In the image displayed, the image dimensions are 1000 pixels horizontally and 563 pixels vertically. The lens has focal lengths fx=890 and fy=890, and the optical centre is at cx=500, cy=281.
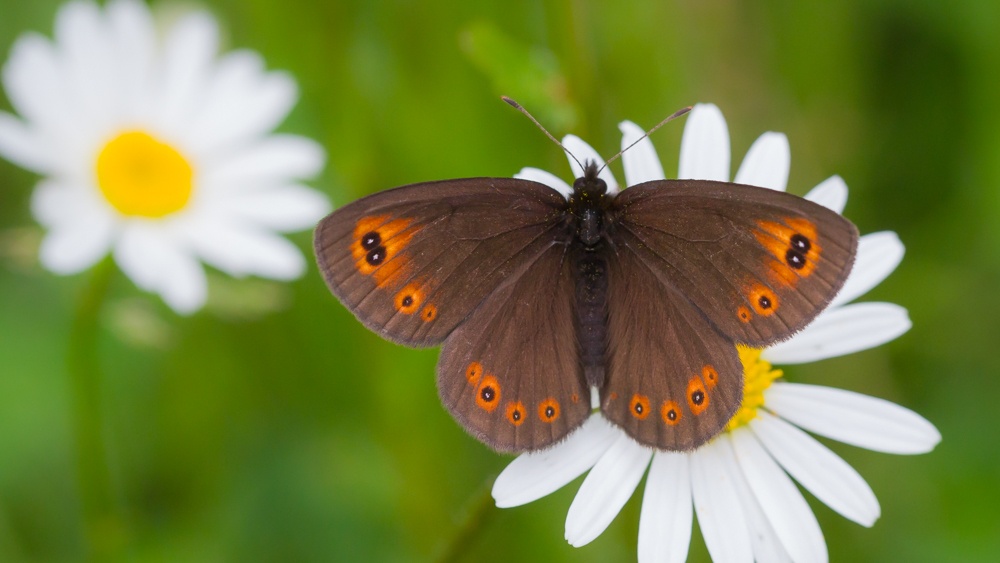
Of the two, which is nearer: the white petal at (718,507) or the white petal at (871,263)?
the white petal at (718,507)

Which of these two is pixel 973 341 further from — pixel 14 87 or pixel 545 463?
pixel 14 87

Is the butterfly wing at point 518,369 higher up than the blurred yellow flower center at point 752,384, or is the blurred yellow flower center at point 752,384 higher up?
the blurred yellow flower center at point 752,384

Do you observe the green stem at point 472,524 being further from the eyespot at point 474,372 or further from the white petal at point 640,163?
the white petal at point 640,163

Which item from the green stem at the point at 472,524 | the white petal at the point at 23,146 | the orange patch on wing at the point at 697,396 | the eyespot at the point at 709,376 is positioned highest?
the white petal at the point at 23,146

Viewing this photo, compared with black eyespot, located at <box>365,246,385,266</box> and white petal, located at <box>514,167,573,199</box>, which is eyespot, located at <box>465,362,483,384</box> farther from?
white petal, located at <box>514,167,573,199</box>

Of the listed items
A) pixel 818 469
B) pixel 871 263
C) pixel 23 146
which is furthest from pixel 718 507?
pixel 23 146

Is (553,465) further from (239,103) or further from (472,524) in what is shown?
(239,103)

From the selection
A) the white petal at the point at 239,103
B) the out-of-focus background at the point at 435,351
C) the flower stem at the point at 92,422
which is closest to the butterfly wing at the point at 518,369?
Result: the out-of-focus background at the point at 435,351
